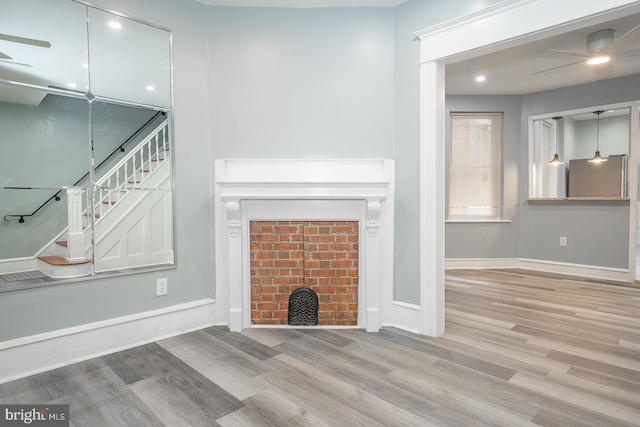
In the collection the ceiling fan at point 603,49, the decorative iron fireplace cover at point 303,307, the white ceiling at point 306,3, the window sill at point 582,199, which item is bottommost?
the decorative iron fireplace cover at point 303,307

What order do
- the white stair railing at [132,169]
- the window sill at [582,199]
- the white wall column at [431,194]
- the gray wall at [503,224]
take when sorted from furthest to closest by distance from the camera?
1. the gray wall at [503,224]
2. the window sill at [582,199]
3. the white wall column at [431,194]
4. the white stair railing at [132,169]

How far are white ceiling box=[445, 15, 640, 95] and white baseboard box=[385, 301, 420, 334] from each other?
8.87ft

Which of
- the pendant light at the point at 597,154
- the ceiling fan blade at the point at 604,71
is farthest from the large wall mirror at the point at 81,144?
the pendant light at the point at 597,154

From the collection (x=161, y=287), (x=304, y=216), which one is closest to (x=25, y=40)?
(x=161, y=287)

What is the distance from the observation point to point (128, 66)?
2.38m

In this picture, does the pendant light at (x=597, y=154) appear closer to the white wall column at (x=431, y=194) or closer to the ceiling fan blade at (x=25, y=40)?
the white wall column at (x=431, y=194)

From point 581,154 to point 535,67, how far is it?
6.30ft

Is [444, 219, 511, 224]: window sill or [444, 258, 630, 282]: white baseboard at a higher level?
[444, 219, 511, 224]: window sill

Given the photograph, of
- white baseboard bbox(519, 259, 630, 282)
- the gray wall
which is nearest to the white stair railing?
the gray wall

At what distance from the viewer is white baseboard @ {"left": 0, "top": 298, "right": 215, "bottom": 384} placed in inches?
77.7

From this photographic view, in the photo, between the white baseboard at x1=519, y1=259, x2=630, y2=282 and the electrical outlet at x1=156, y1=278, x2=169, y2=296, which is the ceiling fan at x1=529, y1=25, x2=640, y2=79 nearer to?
the white baseboard at x1=519, y1=259, x2=630, y2=282

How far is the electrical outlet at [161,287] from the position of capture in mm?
2537

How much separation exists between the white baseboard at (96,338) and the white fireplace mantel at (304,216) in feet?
0.83

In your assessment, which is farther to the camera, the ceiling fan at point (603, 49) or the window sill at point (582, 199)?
the window sill at point (582, 199)
